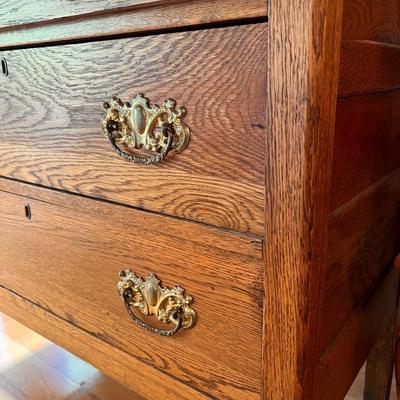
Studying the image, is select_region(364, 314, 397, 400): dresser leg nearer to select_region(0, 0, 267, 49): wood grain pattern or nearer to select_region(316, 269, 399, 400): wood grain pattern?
select_region(316, 269, 399, 400): wood grain pattern

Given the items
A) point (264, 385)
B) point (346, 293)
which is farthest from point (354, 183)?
point (264, 385)

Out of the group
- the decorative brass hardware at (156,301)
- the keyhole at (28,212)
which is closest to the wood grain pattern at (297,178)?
the decorative brass hardware at (156,301)

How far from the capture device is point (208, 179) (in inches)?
18.8

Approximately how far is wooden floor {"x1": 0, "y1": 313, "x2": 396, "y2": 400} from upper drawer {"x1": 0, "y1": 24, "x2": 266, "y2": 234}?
62 cm

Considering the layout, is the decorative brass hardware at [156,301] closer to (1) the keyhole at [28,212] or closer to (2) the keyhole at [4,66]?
(1) the keyhole at [28,212]

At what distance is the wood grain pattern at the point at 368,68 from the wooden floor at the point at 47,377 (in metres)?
0.76

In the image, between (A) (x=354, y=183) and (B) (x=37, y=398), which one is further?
(B) (x=37, y=398)

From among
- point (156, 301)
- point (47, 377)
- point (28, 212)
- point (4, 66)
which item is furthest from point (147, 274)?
point (47, 377)

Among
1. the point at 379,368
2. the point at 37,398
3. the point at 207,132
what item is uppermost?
the point at 207,132

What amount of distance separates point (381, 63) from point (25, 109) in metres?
0.50

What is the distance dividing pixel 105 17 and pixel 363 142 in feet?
1.12

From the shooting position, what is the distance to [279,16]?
39cm

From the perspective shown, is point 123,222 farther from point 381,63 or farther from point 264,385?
point 381,63

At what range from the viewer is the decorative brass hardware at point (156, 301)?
1.77 ft
